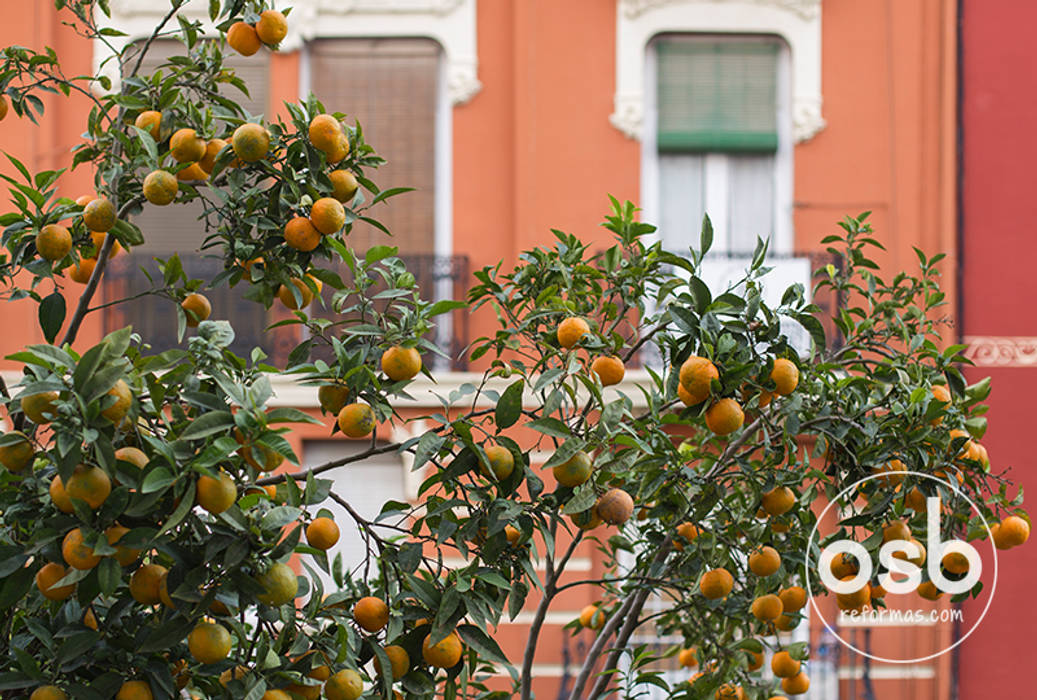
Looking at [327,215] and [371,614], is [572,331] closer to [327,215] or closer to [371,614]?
[327,215]

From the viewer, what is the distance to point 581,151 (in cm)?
818

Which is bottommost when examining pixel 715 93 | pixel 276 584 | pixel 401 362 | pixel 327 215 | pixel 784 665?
pixel 784 665

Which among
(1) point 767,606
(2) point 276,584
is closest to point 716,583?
(1) point 767,606

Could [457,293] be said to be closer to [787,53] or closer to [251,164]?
[787,53]

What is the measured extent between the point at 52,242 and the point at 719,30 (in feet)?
21.8

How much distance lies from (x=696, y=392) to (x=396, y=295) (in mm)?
644

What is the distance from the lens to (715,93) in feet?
27.2

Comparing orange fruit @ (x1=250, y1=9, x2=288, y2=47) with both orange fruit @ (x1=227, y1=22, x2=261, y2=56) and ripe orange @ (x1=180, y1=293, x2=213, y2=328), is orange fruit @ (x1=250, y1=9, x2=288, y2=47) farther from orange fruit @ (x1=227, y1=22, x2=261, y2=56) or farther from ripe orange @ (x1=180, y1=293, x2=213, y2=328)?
ripe orange @ (x1=180, y1=293, x2=213, y2=328)

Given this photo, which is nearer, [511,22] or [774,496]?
[774,496]

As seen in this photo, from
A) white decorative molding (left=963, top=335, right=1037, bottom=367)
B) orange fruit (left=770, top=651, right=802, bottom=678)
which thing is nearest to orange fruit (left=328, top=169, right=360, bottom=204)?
orange fruit (left=770, top=651, right=802, bottom=678)

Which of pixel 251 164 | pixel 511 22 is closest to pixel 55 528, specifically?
pixel 251 164

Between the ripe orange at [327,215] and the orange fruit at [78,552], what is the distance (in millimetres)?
836

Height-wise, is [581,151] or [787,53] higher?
[787,53]

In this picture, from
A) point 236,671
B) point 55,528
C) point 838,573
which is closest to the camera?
point 55,528
